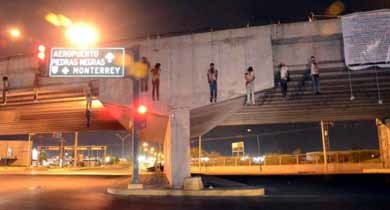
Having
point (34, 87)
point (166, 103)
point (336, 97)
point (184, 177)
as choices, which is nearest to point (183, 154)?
point (184, 177)

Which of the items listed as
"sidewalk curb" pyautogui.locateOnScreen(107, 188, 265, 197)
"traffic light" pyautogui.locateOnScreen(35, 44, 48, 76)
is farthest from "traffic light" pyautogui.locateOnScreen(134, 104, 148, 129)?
"traffic light" pyautogui.locateOnScreen(35, 44, 48, 76)

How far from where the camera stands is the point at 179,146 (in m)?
18.9

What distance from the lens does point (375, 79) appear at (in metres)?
21.0

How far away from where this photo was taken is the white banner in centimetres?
1816

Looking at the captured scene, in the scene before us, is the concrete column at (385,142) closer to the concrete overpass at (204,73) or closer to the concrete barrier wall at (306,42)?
the concrete overpass at (204,73)

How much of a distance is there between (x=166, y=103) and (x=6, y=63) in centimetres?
1099

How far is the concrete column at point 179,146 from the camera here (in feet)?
61.0

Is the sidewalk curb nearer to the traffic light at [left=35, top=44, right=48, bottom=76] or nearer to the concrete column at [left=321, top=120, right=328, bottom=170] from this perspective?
the traffic light at [left=35, top=44, right=48, bottom=76]

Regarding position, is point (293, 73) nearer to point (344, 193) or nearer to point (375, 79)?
point (375, 79)

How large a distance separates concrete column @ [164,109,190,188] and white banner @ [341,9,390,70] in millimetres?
8307

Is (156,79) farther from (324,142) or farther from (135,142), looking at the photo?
(324,142)

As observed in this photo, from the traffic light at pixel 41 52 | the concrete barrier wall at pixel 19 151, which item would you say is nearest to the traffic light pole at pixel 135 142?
the traffic light at pixel 41 52

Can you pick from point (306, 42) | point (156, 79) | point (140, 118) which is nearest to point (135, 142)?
point (140, 118)

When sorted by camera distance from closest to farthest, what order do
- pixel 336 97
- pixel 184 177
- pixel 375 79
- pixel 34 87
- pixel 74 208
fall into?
pixel 74 208 < pixel 184 177 < pixel 375 79 < pixel 34 87 < pixel 336 97
